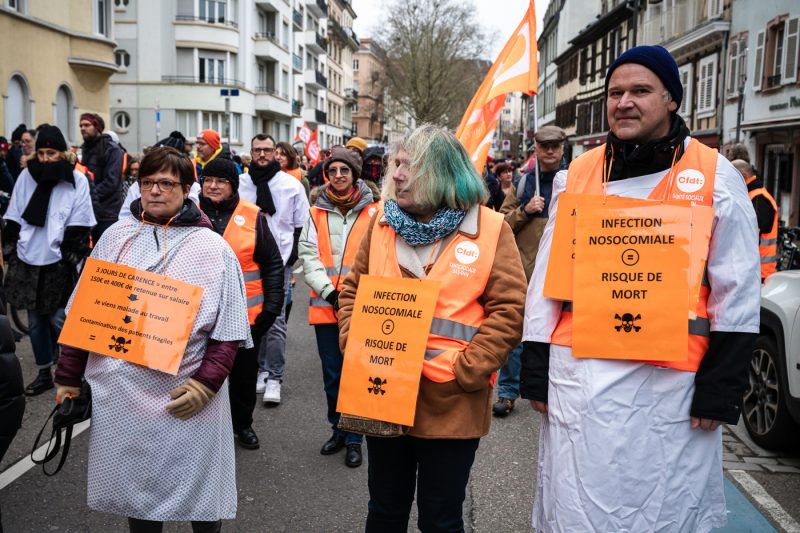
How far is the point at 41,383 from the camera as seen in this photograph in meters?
6.12

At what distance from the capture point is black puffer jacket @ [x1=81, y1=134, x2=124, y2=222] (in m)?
7.95

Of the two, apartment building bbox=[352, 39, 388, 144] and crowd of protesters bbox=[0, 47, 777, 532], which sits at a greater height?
apartment building bbox=[352, 39, 388, 144]

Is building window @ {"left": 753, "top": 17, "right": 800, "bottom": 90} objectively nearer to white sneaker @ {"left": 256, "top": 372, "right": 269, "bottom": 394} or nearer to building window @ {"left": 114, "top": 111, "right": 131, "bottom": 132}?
white sneaker @ {"left": 256, "top": 372, "right": 269, "bottom": 394}

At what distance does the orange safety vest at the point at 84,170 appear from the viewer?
6.86 meters

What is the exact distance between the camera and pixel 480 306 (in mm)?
2801

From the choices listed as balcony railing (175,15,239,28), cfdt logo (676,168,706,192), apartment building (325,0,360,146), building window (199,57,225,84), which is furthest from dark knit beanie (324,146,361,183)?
apartment building (325,0,360,146)

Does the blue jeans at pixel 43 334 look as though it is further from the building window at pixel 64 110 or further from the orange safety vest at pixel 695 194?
the building window at pixel 64 110

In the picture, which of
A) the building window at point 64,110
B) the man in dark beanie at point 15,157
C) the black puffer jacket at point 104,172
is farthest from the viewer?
the building window at point 64,110

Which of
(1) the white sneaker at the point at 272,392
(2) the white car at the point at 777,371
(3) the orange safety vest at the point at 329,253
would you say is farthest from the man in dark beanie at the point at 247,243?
(2) the white car at the point at 777,371

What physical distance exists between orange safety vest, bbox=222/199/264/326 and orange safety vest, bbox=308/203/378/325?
37cm

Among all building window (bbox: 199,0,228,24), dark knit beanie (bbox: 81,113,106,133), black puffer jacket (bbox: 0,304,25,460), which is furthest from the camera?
building window (bbox: 199,0,228,24)

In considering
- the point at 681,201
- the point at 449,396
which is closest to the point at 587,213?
the point at 681,201

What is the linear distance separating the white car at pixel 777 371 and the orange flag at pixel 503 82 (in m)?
2.18

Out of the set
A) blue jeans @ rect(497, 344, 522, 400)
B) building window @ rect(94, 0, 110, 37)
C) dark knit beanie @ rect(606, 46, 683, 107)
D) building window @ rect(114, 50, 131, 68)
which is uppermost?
building window @ rect(114, 50, 131, 68)
